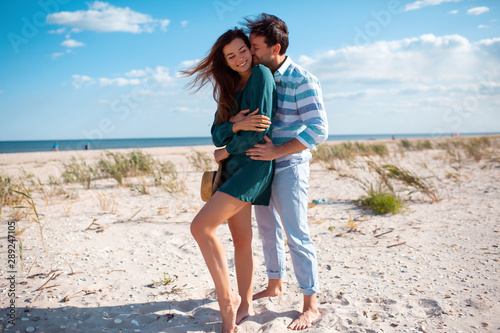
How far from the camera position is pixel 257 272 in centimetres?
297

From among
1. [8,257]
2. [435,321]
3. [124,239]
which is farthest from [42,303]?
[435,321]

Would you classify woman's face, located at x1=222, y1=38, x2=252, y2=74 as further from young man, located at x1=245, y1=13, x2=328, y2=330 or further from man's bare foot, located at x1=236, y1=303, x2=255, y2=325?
man's bare foot, located at x1=236, y1=303, x2=255, y2=325

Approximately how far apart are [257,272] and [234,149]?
149cm

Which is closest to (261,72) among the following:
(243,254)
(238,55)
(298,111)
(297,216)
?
(238,55)

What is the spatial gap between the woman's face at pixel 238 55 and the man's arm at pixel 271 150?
0.46 m

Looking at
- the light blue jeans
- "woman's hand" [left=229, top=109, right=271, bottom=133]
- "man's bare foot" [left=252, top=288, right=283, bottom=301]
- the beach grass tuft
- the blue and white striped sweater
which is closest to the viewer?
"woman's hand" [left=229, top=109, right=271, bottom=133]

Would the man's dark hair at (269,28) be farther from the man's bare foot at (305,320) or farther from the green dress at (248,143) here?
the man's bare foot at (305,320)

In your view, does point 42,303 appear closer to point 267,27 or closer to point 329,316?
point 329,316

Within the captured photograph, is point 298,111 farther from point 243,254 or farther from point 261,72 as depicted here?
point 243,254

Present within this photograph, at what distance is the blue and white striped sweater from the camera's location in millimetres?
1954

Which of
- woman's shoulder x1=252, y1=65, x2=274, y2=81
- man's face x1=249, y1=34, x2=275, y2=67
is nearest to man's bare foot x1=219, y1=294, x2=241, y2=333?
woman's shoulder x1=252, y1=65, x2=274, y2=81

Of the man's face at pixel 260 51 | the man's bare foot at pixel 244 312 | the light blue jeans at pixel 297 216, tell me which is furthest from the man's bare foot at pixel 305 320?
the man's face at pixel 260 51

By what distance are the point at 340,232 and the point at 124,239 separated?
2.45 metres

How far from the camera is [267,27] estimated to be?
196 centimetres
